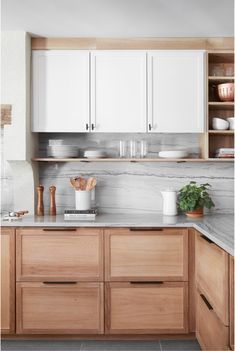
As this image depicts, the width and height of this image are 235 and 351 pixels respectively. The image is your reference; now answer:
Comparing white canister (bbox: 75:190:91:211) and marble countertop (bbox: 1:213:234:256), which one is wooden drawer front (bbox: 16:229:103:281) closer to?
marble countertop (bbox: 1:213:234:256)

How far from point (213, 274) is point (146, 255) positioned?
0.75 meters

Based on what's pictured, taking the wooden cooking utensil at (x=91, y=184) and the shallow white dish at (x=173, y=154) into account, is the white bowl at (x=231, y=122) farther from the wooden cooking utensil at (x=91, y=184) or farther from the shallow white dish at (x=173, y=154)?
the wooden cooking utensil at (x=91, y=184)

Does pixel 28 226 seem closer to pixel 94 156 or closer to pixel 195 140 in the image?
pixel 94 156

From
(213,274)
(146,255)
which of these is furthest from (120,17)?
(213,274)

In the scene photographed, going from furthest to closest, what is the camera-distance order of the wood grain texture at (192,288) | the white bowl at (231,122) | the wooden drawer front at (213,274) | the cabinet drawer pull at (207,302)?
the white bowl at (231,122) → the wood grain texture at (192,288) → the cabinet drawer pull at (207,302) → the wooden drawer front at (213,274)

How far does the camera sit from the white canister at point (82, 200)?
3787 mm

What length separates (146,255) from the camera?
3.31 meters

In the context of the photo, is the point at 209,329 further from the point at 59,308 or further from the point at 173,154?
the point at 173,154

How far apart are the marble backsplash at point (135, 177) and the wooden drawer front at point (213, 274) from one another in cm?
93

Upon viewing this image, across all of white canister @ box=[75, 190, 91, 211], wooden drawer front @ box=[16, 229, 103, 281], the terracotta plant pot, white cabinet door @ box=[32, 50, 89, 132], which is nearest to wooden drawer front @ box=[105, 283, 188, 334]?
wooden drawer front @ box=[16, 229, 103, 281]

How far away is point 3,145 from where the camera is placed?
156 inches

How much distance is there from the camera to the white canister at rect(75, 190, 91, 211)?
3787 mm

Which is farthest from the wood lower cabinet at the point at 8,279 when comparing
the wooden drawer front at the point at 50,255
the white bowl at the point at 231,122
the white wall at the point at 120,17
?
the white bowl at the point at 231,122

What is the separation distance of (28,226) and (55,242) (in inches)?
9.6
